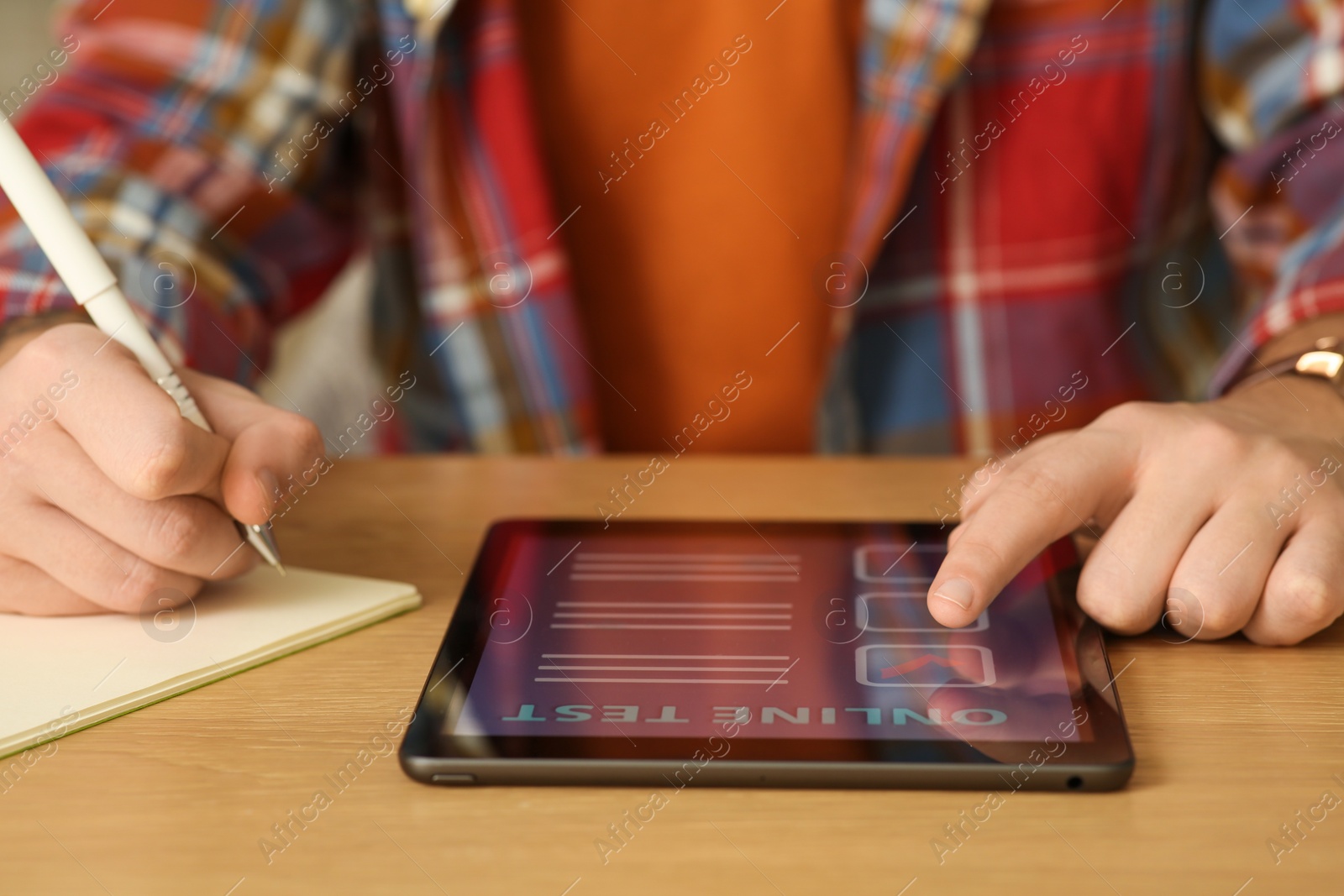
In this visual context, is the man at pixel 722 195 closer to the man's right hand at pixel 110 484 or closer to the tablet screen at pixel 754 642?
the man's right hand at pixel 110 484

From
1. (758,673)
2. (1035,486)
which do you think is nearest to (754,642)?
(758,673)

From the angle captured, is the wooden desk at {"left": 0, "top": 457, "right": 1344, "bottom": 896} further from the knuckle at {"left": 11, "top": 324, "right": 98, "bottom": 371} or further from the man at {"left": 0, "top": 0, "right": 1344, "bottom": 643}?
the man at {"left": 0, "top": 0, "right": 1344, "bottom": 643}

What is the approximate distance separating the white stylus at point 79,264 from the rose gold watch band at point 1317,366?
0.56 meters

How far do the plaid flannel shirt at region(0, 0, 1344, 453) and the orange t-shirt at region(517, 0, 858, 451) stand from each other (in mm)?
50

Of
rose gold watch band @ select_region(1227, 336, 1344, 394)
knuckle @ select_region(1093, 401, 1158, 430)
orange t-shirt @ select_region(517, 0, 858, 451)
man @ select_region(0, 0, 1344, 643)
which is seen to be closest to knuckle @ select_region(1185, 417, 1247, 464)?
knuckle @ select_region(1093, 401, 1158, 430)

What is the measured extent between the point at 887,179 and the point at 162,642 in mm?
700

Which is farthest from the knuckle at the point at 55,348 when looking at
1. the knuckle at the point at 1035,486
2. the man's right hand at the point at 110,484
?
the knuckle at the point at 1035,486

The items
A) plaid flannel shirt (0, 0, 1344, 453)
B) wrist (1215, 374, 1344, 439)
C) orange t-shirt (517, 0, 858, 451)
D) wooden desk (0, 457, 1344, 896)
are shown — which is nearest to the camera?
wooden desk (0, 457, 1344, 896)

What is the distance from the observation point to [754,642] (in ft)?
1.61

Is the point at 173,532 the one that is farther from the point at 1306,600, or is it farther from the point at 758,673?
the point at 1306,600

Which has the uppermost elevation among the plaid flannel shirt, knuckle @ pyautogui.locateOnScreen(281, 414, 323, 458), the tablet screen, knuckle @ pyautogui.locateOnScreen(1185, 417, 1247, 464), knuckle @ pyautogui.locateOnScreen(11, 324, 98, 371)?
the plaid flannel shirt

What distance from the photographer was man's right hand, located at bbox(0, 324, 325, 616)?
0.50 meters

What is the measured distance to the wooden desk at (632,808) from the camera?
0.35m

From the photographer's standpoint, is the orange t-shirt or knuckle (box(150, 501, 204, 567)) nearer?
knuckle (box(150, 501, 204, 567))
